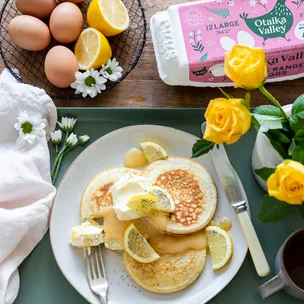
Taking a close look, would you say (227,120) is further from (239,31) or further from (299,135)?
(239,31)

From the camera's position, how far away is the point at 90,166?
120cm

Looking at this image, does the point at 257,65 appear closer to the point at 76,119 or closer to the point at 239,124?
the point at 239,124

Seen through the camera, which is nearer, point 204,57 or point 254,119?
point 254,119

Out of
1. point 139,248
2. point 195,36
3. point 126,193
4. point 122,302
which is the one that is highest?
point 195,36

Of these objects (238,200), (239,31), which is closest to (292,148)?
(238,200)

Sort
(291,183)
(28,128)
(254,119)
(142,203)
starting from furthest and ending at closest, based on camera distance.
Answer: (28,128) → (142,203) → (254,119) → (291,183)

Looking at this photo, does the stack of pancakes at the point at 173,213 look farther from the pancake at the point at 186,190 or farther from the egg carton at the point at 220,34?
the egg carton at the point at 220,34

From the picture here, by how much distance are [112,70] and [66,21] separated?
16cm

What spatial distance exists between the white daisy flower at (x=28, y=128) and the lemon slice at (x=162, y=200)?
0.32m

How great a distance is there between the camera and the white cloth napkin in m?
1.11

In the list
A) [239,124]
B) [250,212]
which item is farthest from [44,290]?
[239,124]

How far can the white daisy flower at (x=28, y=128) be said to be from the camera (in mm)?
1167

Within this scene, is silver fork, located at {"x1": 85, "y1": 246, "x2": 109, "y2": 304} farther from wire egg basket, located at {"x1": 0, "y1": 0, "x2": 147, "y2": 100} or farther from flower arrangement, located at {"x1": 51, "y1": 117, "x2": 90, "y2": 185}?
wire egg basket, located at {"x1": 0, "y1": 0, "x2": 147, "y2": 100}

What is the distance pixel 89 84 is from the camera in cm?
120
